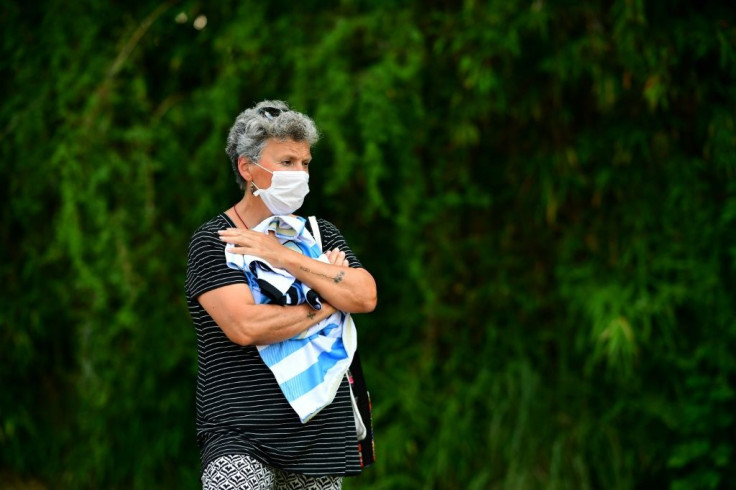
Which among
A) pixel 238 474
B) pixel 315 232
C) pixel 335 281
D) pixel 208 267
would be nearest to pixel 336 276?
pixel 335 281

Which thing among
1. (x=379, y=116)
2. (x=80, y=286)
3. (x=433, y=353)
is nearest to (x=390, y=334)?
(x=433, y=353)

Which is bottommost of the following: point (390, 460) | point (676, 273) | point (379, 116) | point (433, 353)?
point (390, 460)

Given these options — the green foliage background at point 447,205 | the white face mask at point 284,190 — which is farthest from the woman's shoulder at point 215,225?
the green foliage background at point 447,205

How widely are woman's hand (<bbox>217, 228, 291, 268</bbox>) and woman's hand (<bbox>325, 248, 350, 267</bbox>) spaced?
0.16 metres

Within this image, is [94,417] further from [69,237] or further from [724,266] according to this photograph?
[724,266]

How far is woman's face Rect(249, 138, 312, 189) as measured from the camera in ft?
7.93

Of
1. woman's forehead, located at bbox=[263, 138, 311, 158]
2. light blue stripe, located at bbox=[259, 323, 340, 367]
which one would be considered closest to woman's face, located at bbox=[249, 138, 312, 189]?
woman's forehead, located at bbox=[263, 138, 311, 158]

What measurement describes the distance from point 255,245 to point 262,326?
207mm

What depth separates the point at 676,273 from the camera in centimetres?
439

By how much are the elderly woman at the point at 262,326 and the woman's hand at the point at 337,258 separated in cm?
1

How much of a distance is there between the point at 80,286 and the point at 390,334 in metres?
1.51

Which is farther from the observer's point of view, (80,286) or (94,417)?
(94,417)

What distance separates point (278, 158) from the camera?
242 centimetres

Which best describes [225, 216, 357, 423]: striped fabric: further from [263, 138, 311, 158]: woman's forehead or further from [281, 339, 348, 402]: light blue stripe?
[263, 138, 311, 158]: woman's forehead
